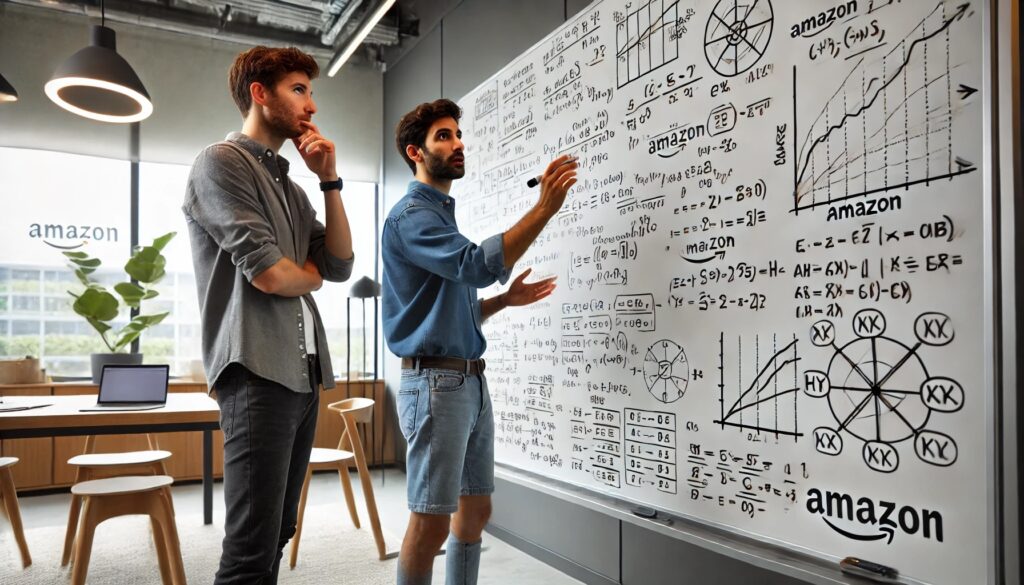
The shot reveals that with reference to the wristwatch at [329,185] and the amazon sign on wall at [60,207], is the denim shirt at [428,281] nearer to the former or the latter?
the wristwatch at [329,185]

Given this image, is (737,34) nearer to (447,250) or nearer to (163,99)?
(447,250)

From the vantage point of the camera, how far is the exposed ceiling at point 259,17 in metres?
4.78

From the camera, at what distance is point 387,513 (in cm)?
407

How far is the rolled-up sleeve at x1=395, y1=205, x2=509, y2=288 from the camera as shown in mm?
1754

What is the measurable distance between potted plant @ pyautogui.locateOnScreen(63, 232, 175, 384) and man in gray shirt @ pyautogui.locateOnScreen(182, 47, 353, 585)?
3.52 m

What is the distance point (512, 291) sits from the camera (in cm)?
218

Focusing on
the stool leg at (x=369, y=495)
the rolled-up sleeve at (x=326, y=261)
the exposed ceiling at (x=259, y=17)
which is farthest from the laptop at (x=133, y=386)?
the exposed ceiling at (x=259, y=17)

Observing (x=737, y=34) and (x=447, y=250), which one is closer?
(x=447, y=250)

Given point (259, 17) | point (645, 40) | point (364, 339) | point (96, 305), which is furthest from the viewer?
point (364, 339)

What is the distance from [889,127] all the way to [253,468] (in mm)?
1584

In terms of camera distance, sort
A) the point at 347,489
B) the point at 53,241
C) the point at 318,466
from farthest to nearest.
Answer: the point at 53,241 < the point at 347,489 < the point at 318,466

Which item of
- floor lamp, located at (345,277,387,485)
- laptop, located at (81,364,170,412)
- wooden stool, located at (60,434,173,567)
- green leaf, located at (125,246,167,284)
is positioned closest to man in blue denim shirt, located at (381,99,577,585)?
laptop, located at (81,364,170,412)

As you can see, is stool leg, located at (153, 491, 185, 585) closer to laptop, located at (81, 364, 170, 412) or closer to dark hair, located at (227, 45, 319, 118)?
laptop, located at (81, 364, 170, 412)

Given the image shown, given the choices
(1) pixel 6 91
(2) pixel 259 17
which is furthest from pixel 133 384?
(2) pixel 259 17
